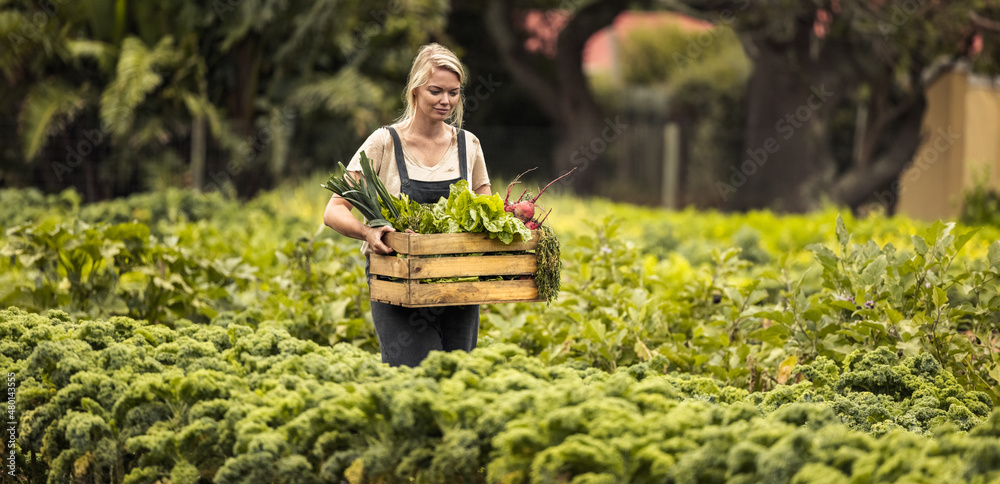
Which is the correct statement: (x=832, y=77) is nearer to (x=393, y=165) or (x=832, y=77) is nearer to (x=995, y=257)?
(x=995, y=257)

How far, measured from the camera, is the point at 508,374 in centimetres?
272

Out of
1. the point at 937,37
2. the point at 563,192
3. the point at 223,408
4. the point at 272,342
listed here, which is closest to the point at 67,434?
the point at 223,408

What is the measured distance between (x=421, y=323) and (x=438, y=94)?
0.79 m

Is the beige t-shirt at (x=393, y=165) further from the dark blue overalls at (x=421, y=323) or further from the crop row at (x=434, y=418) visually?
the crop row at (x=434, y=418)

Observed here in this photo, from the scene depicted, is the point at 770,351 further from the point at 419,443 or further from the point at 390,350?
the point at 419,443

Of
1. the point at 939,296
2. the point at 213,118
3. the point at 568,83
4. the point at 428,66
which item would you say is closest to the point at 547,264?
the point at 428,66

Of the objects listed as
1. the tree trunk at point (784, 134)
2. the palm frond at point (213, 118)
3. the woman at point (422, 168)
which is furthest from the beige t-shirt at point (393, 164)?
the tree trunk at point (784, 134)

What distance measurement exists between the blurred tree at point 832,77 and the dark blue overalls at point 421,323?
372 inches

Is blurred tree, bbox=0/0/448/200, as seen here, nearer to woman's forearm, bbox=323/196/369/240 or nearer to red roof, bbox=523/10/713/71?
red roof, bbox=523/10/713/71

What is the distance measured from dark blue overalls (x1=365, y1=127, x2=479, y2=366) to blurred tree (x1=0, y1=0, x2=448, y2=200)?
957 centimetres

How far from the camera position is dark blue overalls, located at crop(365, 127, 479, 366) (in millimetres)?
3344

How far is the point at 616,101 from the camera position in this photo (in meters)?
20.2

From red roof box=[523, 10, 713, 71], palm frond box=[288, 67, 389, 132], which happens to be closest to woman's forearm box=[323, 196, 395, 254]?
palm frond box=[288, 67, 389, 132]

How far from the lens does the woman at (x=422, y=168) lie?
3.30 m
